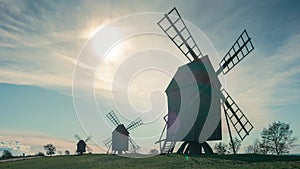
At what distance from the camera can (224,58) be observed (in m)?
33.9

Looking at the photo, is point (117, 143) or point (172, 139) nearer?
point (172, 139)

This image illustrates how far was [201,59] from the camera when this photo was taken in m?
33.2

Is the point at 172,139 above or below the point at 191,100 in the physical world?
below

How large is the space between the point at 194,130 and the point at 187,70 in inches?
251

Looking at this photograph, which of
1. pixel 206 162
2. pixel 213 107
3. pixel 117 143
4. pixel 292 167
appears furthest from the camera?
pixel 117 143

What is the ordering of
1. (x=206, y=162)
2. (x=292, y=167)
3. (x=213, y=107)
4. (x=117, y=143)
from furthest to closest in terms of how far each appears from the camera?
(x=117, y=143) → (x=213, y=107) → (x=206, y=162) → (x=292, y=167)

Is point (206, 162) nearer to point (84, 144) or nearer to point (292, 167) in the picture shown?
point (292, 167)

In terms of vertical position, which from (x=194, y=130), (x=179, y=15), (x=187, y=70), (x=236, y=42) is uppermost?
(x=179, y=15)

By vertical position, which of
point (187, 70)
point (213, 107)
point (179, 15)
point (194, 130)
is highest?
point (179, 15)

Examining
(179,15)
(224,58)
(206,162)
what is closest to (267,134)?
(224,58)

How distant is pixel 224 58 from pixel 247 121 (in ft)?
22.8

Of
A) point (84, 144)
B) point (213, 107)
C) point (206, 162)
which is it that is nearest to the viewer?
point (206, 162)

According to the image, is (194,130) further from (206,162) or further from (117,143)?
(117,143)

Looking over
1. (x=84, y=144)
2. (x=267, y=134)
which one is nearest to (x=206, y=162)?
(x=267, y=134)
